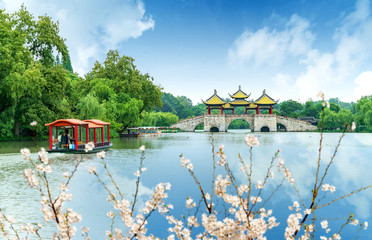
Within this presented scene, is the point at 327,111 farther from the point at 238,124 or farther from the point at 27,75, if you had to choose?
the point at 27,75

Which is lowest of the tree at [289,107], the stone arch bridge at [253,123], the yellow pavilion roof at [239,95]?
the stone arch bridge at [253,123]

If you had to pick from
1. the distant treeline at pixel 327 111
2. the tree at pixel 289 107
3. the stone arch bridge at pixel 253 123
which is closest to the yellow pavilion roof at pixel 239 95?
the stone arch bridge at pixel 253 123

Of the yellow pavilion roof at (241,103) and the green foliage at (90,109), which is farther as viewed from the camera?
the yellow pavilion roof at (241,103)

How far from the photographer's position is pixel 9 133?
20641 millimetres

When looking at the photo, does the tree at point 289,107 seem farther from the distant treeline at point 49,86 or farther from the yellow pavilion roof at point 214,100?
the distant treeline at point 49,86

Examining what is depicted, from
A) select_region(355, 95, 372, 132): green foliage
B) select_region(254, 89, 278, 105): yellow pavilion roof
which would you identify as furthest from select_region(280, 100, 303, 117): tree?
select_region(355, 95, 372, 132): green foliage

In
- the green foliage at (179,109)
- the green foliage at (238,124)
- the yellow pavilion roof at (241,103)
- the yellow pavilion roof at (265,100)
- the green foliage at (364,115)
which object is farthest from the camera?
the green foliage at (179,109)

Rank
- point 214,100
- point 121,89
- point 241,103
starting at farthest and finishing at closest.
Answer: point 214,100
point 241,103
point 121,89

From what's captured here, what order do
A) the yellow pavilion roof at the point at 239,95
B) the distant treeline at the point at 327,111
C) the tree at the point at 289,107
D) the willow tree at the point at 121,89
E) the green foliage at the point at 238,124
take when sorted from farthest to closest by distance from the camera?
the green foliage at the point at 238,124
the tree at the point at 289,107
the yellow pavilion roof at the point at 239,95
the distant treeline at the point at 327,111
the willow tree at the point at 121,89

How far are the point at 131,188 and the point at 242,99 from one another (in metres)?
41.6

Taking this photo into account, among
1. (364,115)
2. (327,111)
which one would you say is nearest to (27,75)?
(364,115)

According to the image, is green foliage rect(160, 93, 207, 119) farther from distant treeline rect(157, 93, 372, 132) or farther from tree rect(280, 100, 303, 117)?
tree rect(280, 100, 303, 117)

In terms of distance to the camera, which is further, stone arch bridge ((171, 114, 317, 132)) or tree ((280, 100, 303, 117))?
tree ((280, 100, 303, 117))

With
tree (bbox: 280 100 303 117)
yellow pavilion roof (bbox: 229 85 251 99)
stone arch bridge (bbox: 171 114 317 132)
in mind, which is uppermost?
yellow pavilion roof (bbox: 229 85 251 99)
